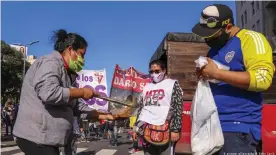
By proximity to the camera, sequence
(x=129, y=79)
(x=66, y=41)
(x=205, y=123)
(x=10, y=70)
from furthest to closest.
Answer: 1. (x=10, y=70)
2. (x=129, y=79)
3. (x=66, y=41)
4. (x=205, y=123)

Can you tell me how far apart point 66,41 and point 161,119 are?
77.2 inches

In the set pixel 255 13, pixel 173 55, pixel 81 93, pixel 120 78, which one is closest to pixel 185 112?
pixel 173 55

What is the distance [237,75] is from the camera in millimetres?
2301

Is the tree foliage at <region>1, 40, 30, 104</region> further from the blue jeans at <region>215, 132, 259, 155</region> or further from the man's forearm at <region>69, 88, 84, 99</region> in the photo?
the blue jeans at <region>215, 132, 259, 155</region>

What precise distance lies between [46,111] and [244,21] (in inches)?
2036

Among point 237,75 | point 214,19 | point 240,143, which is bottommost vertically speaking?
point 240,143

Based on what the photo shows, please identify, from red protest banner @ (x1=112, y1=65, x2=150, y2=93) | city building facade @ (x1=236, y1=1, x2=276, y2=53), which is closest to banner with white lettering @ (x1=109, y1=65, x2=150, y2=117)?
red protest banner @ (x1=112, y1=65, x2=150, y2=93)

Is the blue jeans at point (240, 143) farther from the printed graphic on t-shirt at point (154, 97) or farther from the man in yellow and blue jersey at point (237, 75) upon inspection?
the printed graphic on t-shirt at point (154, 97)

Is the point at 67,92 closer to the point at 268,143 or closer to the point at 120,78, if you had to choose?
the point at 268,143

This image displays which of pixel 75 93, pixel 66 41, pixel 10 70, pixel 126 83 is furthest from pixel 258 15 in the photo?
pixel 75 93

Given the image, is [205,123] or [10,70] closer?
[205,123]

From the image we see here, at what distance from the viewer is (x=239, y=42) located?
8.09ft

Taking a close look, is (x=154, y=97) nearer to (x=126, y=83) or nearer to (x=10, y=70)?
(x=126, y=83)

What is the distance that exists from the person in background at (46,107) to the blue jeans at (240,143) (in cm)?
129
